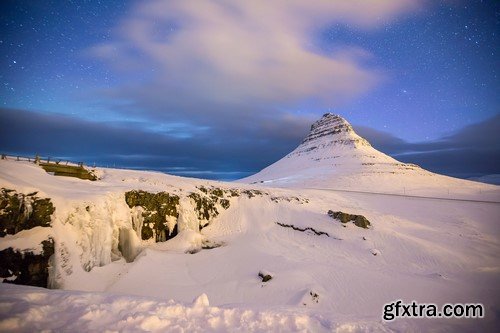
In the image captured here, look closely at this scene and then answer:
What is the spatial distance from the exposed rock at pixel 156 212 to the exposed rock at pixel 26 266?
6.80 meters

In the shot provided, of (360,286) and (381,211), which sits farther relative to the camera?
(381,211)

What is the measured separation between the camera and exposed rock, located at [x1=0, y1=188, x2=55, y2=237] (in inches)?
453

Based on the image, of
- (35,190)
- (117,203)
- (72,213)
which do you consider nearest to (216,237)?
(117,203)

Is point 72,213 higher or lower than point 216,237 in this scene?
higher

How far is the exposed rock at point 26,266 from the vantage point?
10.6 meters

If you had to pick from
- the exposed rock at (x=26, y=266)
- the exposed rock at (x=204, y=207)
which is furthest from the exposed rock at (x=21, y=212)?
the exposed rock at (x=204, y=207)

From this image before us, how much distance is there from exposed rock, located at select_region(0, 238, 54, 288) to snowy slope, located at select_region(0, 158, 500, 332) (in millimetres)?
425

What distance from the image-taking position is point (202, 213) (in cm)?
2375

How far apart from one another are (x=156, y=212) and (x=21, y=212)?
28.1 ft

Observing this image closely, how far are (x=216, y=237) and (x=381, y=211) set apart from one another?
2525cm

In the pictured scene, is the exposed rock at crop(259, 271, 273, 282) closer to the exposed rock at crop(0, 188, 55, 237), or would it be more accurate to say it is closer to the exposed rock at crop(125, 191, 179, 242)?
the exposed rock at crop(125, 191, 179, 242)

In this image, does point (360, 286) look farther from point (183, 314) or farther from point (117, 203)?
point (117, 203)

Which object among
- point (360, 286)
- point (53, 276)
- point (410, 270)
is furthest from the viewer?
point (410, 270)

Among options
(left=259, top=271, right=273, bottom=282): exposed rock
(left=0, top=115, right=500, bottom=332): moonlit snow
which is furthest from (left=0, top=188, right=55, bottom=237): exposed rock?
(left=259, top=271, right=273, bottom=282): exposed rock
